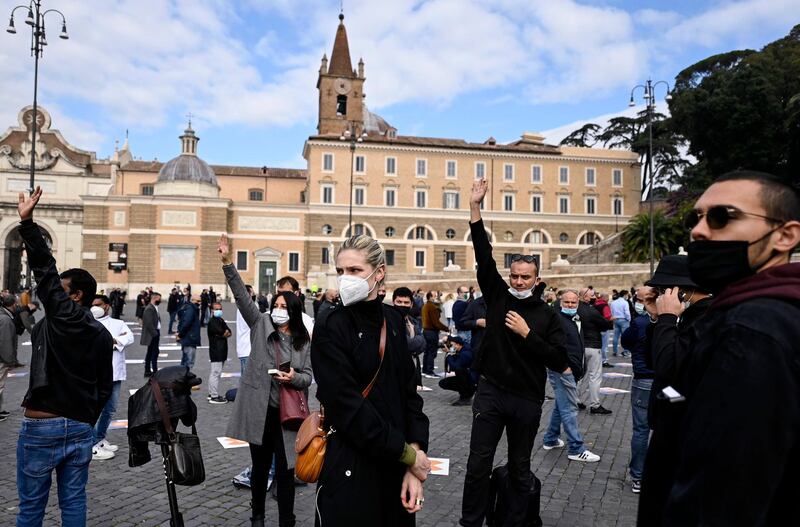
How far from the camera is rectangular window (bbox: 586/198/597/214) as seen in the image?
5578 centimetres

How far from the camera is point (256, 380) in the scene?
4.40m

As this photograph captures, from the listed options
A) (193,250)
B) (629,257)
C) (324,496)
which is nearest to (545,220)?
(629,257)

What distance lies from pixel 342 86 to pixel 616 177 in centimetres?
2869

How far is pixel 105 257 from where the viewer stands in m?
49.0

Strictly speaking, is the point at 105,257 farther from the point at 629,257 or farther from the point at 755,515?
the point at 755,515

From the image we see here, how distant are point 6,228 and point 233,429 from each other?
5900 cm

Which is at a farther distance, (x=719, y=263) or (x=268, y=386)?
(x=268, y=386)

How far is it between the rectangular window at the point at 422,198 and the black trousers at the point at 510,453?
49.5 meters

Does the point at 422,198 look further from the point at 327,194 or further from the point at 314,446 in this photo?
the point at 314,446

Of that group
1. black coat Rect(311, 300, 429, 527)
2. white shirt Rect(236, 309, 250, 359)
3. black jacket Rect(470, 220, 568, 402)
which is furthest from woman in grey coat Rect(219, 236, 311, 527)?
white shirt Rect(236, 309, 250, 359)

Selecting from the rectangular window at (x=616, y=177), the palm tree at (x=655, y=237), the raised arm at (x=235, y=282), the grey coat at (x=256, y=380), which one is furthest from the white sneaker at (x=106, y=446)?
the rectangular window at (x=616, y=177)

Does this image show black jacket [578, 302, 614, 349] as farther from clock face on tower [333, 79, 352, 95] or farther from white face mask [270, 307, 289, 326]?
clock face on tower [333, 79, 352, 95]

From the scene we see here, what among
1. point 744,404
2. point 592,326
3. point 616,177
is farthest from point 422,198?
point 744,404

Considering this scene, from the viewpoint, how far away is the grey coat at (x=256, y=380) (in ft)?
14.1
